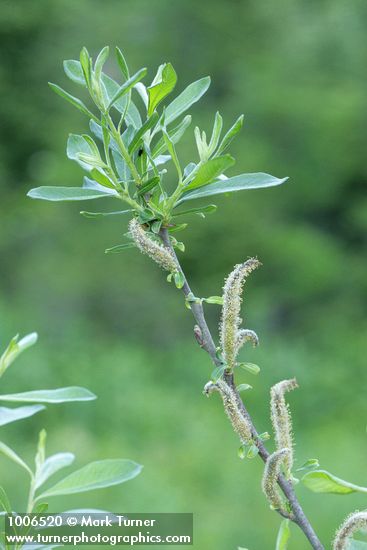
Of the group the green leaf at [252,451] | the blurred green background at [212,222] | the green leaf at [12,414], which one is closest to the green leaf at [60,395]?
the green leaf at [12,414]

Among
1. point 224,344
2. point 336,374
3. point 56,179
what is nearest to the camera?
point 224,344

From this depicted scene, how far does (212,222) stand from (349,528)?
522 centimetres

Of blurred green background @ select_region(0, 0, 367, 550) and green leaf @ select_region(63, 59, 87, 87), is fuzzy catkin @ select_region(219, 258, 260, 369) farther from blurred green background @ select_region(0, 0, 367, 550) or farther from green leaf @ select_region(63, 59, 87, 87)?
blurred green background @ select_region(0, 0, 367, 550)

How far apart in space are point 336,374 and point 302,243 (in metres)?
0.93

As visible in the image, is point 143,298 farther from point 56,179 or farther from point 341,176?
point 341,176

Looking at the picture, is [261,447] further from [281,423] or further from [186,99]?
[186,99]

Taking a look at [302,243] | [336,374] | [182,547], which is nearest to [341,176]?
[302,243]

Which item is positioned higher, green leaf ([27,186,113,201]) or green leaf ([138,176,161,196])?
green leaf ([27,186,113,201])

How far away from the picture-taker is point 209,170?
0.55m

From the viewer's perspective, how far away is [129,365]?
5.27 metres

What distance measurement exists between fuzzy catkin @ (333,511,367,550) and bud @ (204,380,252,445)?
0.25 ft

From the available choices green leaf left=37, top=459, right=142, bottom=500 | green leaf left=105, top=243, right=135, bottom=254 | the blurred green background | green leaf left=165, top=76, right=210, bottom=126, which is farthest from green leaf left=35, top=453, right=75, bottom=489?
the blurred green background

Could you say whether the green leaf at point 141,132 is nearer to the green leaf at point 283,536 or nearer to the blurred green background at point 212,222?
the green leaf at point 283,536

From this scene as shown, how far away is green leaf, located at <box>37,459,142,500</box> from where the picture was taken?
0.57 meters
